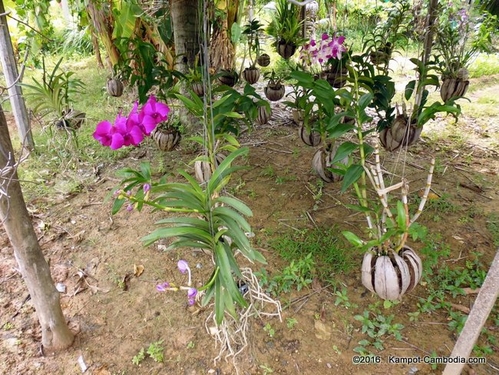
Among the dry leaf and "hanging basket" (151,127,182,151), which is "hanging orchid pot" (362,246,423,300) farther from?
"hanging basket" (151,127,182,151)

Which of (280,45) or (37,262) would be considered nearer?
(37,262)

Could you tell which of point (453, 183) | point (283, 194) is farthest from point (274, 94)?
point (453, 183)

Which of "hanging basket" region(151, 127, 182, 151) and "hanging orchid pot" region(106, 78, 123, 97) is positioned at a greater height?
"hanging orchid pot" region(106, 78, 123, 97)

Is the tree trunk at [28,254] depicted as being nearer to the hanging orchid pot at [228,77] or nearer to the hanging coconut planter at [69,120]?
the hanging coconut planter at [69,120]

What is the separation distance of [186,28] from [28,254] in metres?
1.92

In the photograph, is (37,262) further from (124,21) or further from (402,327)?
(124,21)

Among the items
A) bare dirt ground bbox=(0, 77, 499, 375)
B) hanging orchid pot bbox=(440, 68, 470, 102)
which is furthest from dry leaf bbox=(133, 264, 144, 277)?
hanging orchid pot bbox=(440, 68, 470, 102)

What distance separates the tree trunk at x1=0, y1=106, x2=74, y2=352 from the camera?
1.06m

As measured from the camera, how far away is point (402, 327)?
145cm

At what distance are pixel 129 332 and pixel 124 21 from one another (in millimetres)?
1916

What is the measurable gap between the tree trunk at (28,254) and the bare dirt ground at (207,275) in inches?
3.2

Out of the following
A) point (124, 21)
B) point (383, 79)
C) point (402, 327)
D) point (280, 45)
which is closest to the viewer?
point (402, 327)

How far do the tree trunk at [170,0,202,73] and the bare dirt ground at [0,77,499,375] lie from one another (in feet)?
2.27

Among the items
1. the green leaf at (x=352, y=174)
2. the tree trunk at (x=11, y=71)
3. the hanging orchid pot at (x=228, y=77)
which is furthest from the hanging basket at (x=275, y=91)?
the tree trunk at (x=11, y=71)
